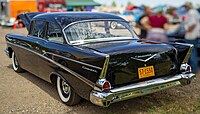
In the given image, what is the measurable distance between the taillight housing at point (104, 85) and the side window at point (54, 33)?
1247 millimetres

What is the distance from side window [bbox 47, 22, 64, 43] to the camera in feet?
13.9

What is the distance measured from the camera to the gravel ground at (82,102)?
3824mm

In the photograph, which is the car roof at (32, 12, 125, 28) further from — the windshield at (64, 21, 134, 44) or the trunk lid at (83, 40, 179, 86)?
the trunk lid at (83, 40, 179, 86)

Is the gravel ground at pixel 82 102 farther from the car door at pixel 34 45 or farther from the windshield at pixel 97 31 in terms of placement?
the windshield at pixel 97 31

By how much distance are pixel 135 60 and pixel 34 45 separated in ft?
7.11

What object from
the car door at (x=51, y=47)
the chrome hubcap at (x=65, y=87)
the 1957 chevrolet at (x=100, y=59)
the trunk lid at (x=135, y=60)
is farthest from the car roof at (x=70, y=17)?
the chrome hubcap at (x=65, y=87)

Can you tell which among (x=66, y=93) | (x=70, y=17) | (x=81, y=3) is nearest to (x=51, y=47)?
(x=70, y=17)

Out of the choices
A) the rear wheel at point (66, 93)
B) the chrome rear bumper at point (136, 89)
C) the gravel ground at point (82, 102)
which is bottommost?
the gravel ground at point (82, 102)

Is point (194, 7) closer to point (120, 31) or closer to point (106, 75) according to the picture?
point (120, 31)

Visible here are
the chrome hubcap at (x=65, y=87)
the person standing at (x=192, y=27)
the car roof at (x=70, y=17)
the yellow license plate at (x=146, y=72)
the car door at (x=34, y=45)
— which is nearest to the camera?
the yellow license plate at (x=146, y=72)

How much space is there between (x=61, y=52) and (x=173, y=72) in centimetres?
179

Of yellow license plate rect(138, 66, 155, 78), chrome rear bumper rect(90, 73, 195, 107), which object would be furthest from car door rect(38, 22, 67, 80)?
yellow license plate rect(138, 66, 155, 78)

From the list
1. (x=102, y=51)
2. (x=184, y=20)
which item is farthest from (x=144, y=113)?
(x=184, y=20)

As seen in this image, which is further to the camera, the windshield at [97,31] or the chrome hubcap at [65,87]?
the windshield at [97,31]
